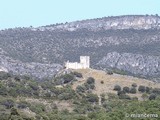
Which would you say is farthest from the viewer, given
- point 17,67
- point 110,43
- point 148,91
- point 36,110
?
point 110,43

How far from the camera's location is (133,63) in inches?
6147

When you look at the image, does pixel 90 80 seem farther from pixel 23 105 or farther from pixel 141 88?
pixel 23 105

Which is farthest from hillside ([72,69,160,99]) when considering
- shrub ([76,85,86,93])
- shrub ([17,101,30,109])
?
shrub ([17,101,30,109])

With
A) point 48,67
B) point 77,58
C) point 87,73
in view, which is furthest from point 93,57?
point 87,73

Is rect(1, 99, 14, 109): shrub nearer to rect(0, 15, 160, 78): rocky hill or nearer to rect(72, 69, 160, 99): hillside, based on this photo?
rect(72, 69, 160, 99): hillside

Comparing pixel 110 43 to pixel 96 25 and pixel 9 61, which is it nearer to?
pixel 96 25

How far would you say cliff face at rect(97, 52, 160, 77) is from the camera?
153 metres

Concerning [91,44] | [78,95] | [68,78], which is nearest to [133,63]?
[91,44]

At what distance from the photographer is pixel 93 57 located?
16725cm

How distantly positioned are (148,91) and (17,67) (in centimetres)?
4965

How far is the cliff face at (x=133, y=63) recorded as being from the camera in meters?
153

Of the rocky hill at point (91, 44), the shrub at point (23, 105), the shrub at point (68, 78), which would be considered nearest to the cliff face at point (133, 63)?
the rocky hill at point (91, 44)

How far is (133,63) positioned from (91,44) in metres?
24.6

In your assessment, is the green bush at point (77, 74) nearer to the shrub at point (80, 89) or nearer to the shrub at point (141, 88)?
the shrub at point (80, 89)
